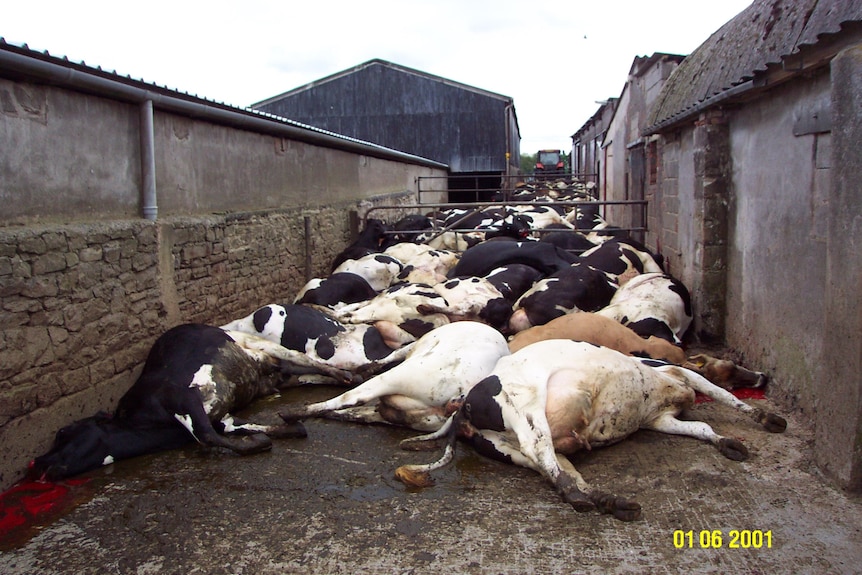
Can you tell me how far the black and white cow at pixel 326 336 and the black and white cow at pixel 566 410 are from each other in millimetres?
1791

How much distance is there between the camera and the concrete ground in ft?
11.2

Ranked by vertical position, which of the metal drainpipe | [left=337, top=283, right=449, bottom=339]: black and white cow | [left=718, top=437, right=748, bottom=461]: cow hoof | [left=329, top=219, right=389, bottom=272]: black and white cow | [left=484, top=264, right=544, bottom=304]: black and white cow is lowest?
[left=718, top=437, right=748, bottom=461]: cow hoof

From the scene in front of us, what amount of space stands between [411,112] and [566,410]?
2597cm

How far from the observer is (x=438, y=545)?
3590mm

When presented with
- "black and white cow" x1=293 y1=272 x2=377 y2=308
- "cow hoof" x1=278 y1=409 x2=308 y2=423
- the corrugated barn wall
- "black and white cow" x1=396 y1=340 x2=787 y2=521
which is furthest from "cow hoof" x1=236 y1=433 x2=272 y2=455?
the corrugated barn wall

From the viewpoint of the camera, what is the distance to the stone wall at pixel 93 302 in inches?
180

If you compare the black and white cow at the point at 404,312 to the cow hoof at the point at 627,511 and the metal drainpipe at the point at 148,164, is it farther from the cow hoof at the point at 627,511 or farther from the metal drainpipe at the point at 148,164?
the cow hoof at the point at 627,511

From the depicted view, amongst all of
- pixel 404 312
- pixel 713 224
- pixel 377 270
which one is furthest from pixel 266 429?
pixel 713 224

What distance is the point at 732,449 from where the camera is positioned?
447 centimetres

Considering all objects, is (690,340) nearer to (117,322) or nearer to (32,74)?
(117,322)

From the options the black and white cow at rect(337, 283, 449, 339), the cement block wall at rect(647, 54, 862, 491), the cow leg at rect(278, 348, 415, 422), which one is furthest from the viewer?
the black and white cow at rect(337, 283, 449, 339)

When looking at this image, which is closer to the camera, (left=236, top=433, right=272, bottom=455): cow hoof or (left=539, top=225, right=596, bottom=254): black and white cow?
(left=236, top=433, right=272, bottom=455): cow hoof

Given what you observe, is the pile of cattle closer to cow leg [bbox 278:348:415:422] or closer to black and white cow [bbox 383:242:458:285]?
cow leg [bbox 278:348:415:422]

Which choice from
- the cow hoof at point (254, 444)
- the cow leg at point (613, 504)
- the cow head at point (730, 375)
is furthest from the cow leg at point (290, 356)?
the cow head at point (730, 375)
